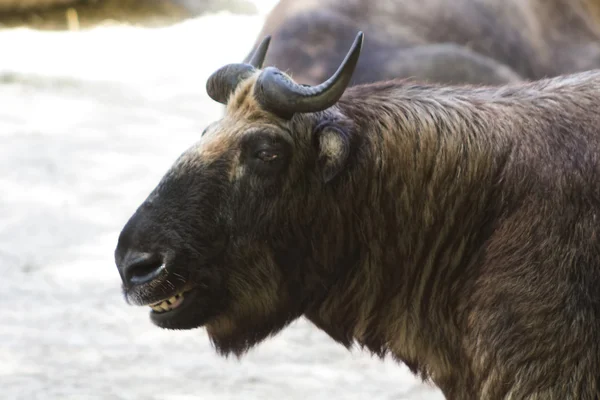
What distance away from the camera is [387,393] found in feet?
15.8

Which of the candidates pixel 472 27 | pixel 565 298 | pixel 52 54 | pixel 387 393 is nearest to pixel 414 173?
pixel 565 298

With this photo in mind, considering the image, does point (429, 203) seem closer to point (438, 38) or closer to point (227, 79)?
point (227, 79)

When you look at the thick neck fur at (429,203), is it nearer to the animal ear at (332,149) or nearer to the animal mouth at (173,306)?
the animal ear at (332,149)

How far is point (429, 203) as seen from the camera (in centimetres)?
329

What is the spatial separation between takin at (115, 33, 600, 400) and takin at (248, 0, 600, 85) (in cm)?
279

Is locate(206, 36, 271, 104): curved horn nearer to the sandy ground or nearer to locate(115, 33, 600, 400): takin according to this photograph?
locate(115, 33, 600, 400): takin

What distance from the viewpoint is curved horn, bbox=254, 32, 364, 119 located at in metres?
3.14

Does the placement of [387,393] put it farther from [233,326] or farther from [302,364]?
[233,326]

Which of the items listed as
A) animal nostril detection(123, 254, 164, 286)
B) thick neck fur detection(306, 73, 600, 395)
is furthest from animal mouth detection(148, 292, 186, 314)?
thick neck fur detection(306, 73, 600, 395)

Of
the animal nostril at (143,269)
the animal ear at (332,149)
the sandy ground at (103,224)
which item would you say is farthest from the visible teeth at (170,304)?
the sandy ground at (103,224)

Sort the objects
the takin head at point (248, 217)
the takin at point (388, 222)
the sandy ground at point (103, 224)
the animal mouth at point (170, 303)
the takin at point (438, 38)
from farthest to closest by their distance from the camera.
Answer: the takin at point (438, 38), the sandy ground at point (103, 224), the animal mouth at point (170, 303), the takin head at point (248, 217), the takin at point (388, 222)

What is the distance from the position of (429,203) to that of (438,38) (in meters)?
3.76

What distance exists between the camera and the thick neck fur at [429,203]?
3219mm

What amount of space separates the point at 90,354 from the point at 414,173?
2.53 meters
